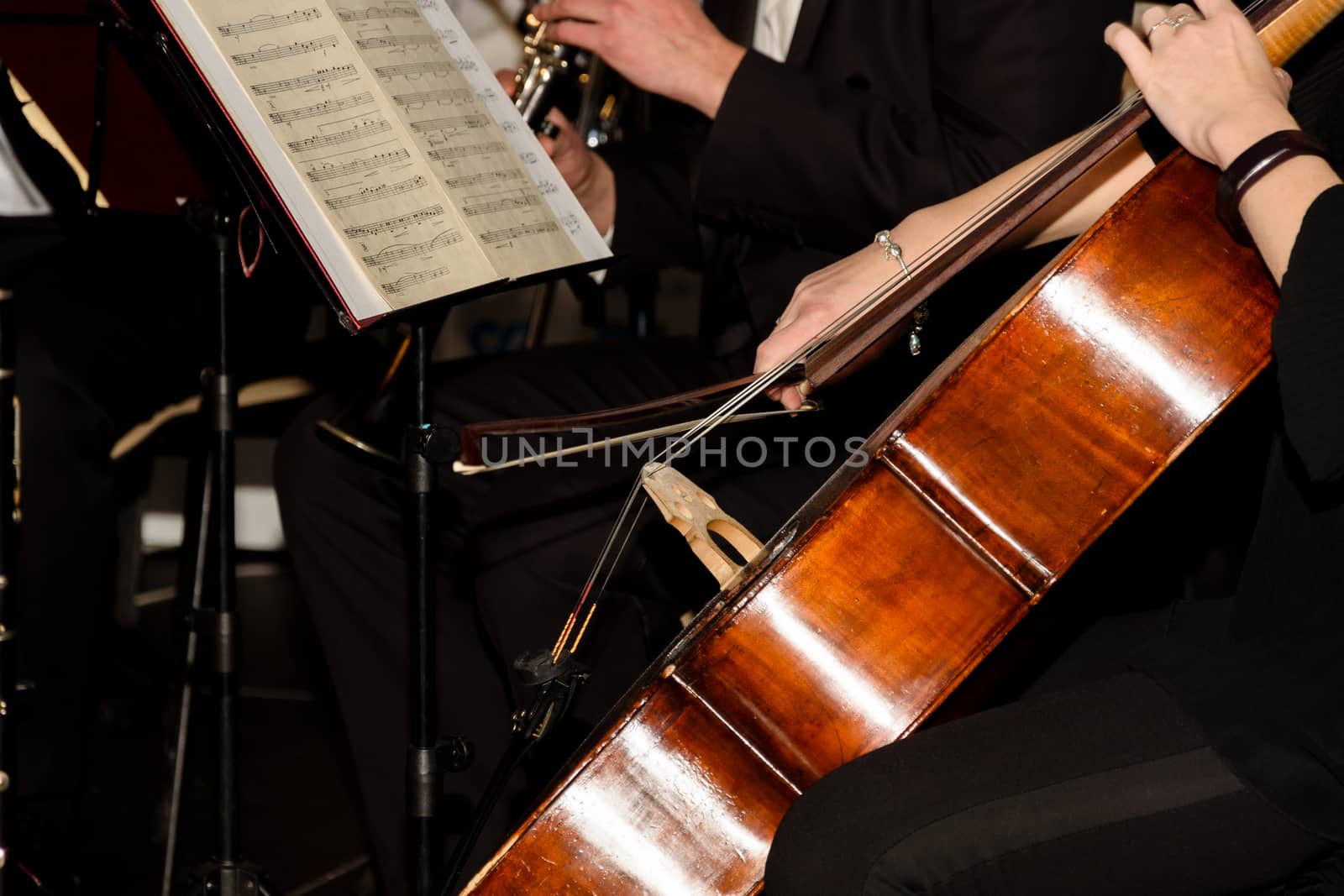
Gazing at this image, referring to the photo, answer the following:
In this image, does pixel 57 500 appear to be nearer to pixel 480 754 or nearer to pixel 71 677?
pixel 71 677

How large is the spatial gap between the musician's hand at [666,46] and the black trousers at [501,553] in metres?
0.35

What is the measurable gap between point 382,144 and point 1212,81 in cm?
63

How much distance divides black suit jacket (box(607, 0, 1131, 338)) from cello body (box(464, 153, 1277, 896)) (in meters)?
0.42

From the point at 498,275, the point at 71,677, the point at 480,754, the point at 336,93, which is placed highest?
the point at 336,93

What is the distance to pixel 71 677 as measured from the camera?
1.64 metres

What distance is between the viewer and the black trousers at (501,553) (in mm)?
1372

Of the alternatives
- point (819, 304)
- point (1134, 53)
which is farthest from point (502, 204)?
point (1134, 53)

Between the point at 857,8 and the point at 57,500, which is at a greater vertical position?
the point at 57,500

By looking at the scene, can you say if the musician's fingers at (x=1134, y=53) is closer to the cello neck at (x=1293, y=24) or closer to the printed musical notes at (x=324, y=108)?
the cello neck at (x=1293, y=24)

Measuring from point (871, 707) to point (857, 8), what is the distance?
86cm

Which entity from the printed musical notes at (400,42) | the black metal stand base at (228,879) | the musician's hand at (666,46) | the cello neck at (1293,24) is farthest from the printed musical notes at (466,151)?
the black metal stand base at (228,879)

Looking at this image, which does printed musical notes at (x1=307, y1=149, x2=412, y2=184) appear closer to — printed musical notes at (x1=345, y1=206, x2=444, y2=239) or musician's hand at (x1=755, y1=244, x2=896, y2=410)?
printed musical notes at (x1=345, y1=206, x2=444, y2=239)

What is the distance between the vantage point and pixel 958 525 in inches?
35.7

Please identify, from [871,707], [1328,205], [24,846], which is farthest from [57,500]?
[1328,205]
